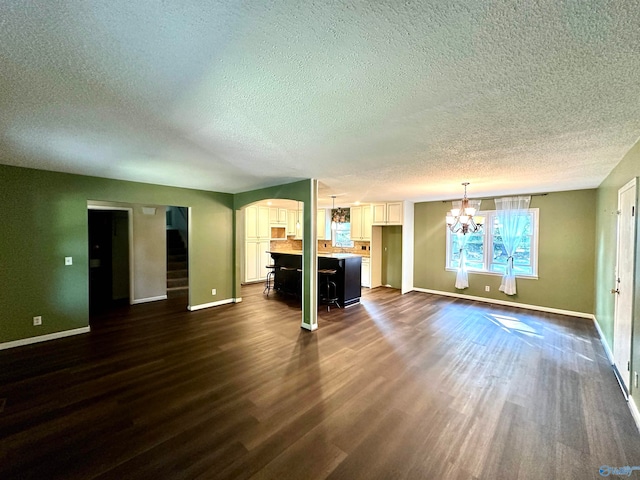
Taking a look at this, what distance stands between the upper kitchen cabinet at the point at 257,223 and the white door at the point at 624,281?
737 cm

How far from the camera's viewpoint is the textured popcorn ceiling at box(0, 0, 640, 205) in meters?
1.08

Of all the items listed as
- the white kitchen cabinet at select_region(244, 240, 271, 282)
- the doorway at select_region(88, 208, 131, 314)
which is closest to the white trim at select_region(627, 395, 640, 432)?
the white kitchen cabinet at select_region(244, 240, 271, 282)

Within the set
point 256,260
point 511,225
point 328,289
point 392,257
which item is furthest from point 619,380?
point 256,260

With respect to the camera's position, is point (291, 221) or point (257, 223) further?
point (291, 221)

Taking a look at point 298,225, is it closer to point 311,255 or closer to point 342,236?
point 342,236

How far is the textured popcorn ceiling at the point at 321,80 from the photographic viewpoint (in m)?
1.08

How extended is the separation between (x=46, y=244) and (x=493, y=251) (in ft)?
27.3

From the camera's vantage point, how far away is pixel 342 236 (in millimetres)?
8461

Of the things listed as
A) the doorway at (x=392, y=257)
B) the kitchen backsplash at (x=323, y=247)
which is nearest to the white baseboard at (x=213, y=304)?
the kitchen backsplash at (x=323, y=247)

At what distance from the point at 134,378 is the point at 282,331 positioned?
6.60 ft

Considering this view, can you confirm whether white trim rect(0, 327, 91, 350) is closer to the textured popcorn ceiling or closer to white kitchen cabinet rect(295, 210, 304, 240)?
the textured popcorn ceiling

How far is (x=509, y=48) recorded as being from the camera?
125 cm

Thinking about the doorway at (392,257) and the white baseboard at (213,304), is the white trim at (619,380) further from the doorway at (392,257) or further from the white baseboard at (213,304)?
the white baseboard at (213,304)

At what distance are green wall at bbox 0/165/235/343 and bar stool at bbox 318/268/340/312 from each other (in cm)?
375
